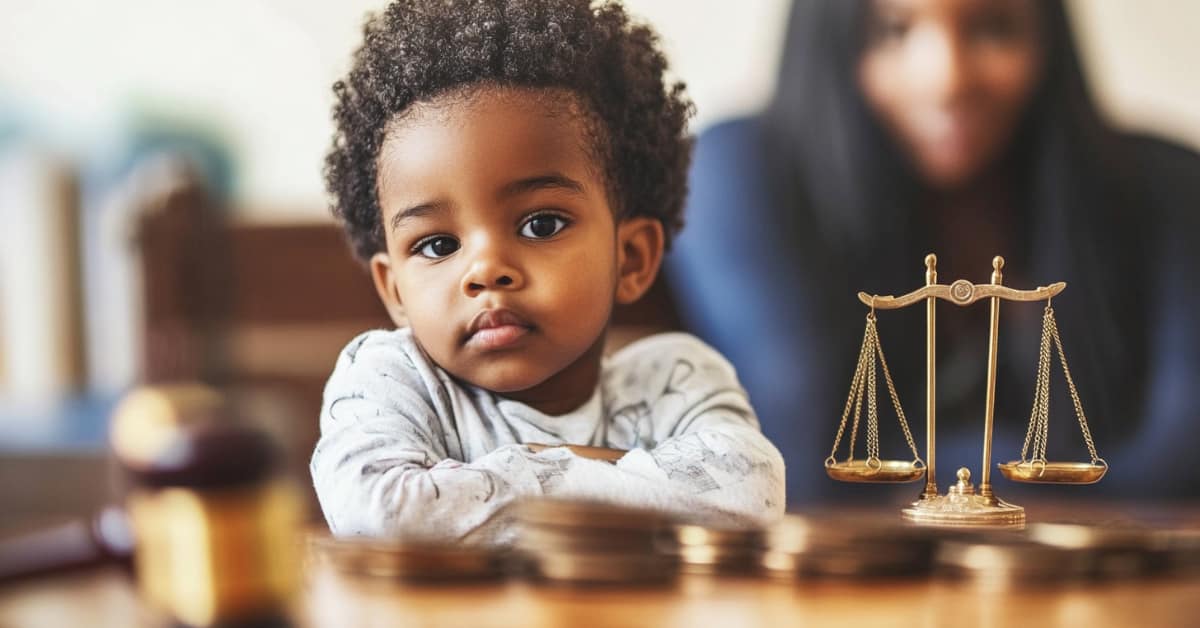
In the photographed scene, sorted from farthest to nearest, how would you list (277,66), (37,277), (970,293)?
1. (37,277)
2. (277,66)
3. (970,293)

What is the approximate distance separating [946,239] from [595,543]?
114 centimetres

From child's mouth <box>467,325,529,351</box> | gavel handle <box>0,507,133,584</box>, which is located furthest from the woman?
gavel handle <box>0,507,133,584</box>

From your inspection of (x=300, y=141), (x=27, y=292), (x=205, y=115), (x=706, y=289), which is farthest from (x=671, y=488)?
(x=27, y=292)

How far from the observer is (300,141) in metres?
1.73

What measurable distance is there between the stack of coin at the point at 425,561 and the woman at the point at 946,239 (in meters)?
0.89

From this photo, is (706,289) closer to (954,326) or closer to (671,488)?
(954,326)

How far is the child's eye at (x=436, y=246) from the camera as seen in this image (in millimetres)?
590

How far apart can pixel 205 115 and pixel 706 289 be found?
0.87 meters

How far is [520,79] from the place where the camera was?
0.58m

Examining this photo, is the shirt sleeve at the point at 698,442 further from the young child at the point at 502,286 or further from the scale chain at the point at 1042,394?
the scale chain at the point at 1042,394

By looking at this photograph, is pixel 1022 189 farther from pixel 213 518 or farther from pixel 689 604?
pixel 213 518

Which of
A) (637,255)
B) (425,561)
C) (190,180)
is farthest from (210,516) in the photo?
(190,180)

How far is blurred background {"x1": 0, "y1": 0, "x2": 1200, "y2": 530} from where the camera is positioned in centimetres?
146

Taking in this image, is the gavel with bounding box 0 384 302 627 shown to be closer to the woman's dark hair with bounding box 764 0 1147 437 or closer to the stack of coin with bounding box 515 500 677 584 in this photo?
the stack of coin with bounding box 515 500 677 584
